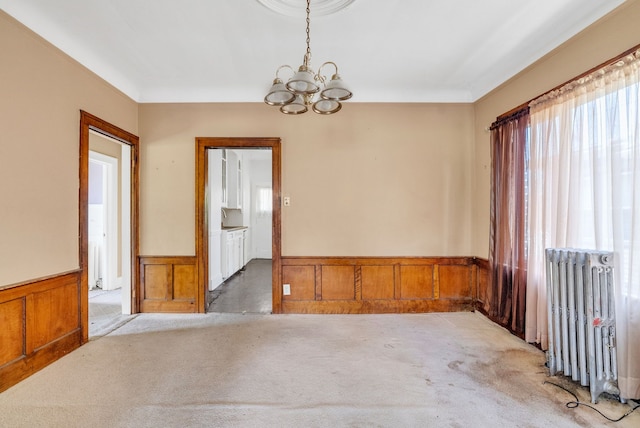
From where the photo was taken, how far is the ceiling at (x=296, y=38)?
2275mm

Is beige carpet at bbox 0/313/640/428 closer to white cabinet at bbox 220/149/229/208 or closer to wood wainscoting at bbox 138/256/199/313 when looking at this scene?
wood wainscoting at bbox 138/256/199/313

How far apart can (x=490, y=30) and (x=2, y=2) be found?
3.69 metres

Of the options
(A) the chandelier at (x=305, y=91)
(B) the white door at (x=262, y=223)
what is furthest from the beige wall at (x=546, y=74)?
(B) the white door at (x=262, y=223)

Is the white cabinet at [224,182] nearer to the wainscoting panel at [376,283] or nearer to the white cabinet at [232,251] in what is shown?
the white cabinet at [232,251]

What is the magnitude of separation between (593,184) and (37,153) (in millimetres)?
4192

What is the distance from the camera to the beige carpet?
181 centimetres

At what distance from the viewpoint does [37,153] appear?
238 centimetres

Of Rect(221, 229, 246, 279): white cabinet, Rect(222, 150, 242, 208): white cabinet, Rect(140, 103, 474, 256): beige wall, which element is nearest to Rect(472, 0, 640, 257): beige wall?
Rect(140, 103, 474, 256): beige wall

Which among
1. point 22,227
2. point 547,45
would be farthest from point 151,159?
point 547,45

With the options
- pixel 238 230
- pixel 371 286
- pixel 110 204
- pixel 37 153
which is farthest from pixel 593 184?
pixel 110 204

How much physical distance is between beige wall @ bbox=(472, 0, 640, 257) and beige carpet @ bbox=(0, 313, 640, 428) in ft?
4.89

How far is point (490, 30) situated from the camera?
8.50 ft

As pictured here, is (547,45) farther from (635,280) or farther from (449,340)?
(449,340)

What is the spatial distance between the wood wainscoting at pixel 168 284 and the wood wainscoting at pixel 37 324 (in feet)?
3.12
